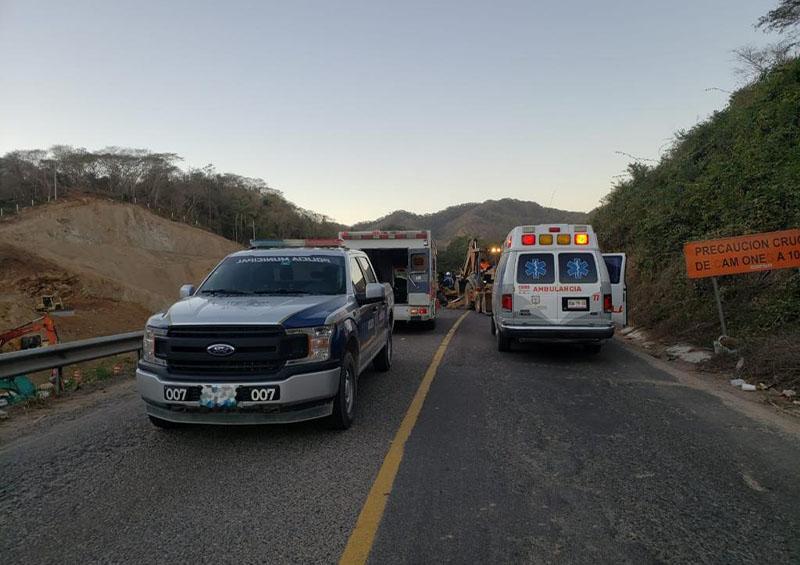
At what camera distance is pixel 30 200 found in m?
63.1

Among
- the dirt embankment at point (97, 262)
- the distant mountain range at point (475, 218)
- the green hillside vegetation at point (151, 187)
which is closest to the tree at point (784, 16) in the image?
the dirt embankment at point (97, 262)

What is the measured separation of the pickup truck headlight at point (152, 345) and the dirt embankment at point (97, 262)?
2017cm

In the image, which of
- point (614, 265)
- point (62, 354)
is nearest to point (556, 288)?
point (614, 265)

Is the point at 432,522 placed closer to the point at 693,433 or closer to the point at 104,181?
the point at 693,433

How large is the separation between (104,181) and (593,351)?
8273cm

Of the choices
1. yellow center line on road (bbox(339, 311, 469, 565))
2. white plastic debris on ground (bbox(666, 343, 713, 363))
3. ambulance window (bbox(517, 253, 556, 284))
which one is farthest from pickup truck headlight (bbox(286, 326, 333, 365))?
white plastic debris on ground (bbox(666, 343, 713, 363))

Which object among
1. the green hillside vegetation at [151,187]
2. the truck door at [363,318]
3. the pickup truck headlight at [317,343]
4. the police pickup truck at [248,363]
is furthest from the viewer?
the green hillside vegetation at [151,187]

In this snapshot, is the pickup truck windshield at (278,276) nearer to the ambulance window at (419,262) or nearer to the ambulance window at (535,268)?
the ambulance window at (535,268)

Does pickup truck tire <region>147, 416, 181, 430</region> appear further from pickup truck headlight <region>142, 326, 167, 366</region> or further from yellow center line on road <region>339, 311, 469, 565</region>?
yellow center line on road <region>339, 311, 469, 565</region>

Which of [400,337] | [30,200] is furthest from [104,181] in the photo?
[400,337]

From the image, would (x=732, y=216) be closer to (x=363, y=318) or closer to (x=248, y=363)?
(x=363, y=318)

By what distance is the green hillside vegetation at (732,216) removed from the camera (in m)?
9.73

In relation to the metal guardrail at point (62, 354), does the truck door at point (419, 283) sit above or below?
above

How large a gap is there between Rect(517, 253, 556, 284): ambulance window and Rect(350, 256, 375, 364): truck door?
3.68 metres
